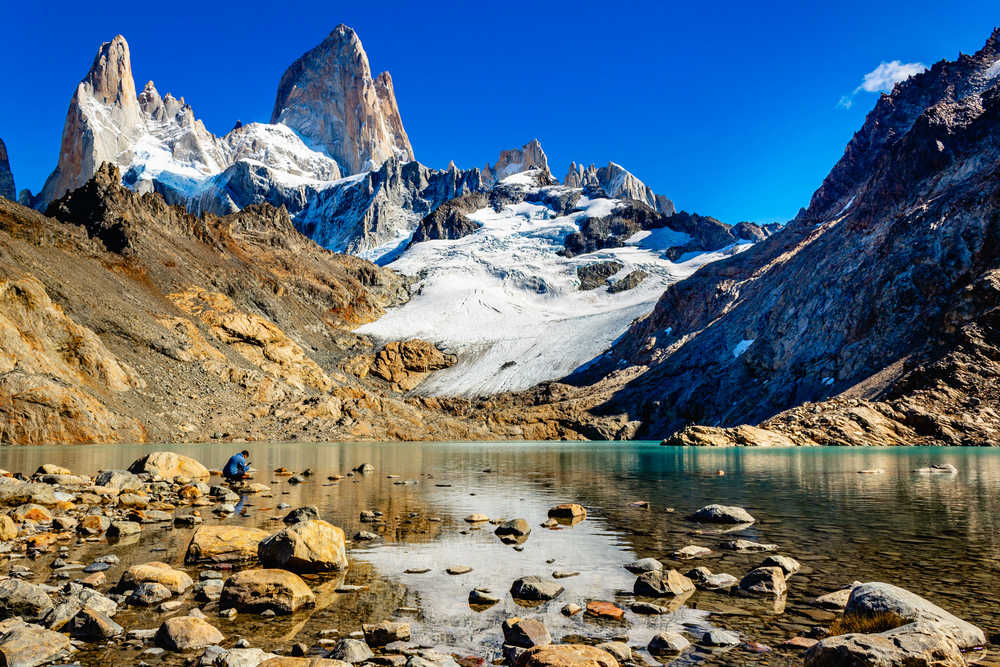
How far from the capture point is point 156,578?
1063 centimetres

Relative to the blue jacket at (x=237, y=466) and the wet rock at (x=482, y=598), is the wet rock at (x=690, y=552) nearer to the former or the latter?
the wet rock at (x=482, y=598)

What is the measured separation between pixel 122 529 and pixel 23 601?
6971 millimetres

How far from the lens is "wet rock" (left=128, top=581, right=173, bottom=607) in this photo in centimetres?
982

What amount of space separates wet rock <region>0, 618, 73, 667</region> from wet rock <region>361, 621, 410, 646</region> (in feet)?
11.0

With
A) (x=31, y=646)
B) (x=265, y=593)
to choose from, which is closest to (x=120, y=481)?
(x=265, y=593)

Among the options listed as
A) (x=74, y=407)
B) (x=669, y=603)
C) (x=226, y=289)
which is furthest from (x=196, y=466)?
(x=226, y=289)

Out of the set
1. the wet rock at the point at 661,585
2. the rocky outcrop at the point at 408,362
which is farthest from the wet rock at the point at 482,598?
the rocky outcrop at the point at 408,362

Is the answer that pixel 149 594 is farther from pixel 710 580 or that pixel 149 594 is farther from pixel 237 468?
pixel 237 468

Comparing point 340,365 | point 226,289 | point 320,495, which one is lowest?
point 320,495

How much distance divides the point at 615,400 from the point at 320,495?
349 ft

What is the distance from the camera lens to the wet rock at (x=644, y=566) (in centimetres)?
1216

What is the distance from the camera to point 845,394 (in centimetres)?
8381

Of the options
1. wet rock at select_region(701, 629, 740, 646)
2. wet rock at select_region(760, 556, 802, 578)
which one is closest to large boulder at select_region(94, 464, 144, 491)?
wet rock at select_region(760, 556, 802, 578)

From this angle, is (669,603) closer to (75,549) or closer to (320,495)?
(75,549)
